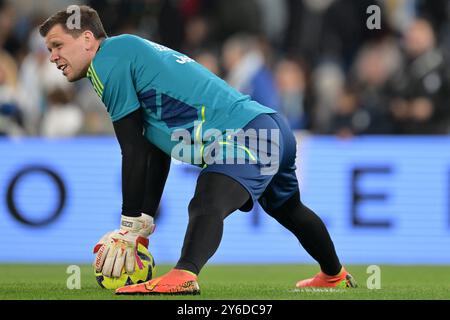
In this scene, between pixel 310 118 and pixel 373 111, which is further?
pixel 310 118

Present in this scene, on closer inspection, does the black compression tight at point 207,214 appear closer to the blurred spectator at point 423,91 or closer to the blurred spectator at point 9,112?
the blurred spectator at point 423,91

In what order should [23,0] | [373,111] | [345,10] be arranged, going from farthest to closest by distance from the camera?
[23,0] → [345,10] → [373,111]

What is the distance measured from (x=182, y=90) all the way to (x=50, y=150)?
18.8ft

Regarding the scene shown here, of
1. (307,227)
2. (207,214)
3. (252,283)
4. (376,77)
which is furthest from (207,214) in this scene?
(376,77)

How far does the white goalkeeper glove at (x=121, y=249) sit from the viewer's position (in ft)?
24.5

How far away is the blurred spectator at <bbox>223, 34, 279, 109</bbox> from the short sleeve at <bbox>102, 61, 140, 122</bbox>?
6.23m

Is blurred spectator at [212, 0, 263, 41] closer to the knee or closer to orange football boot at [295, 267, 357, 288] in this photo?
orange football boot at [295, 267, 357, 288]

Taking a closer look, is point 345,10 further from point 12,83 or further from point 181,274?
point 181,274

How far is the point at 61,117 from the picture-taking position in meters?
13.7

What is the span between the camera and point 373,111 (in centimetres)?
1354

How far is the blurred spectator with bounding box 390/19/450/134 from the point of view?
1307cm

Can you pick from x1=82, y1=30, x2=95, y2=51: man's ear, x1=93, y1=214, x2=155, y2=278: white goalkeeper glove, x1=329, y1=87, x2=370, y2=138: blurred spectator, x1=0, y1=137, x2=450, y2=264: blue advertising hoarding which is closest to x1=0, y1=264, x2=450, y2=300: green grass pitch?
x1=93, y1=214, x2=155, y2=278: white goalkeeper glove

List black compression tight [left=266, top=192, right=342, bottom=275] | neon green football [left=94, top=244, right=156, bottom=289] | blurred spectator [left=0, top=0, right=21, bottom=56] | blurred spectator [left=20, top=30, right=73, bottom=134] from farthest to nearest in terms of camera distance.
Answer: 1. blurred spectator [left=0, top=0, right=21, bottom=56]
2. blurred spectator [left=20, top=30, right=73, bottom=134]
3. black compression tight [left=266, top=192, right=342, bottom=275]
4. neon green football [left=94, top=244, right=156, bottom=289]
